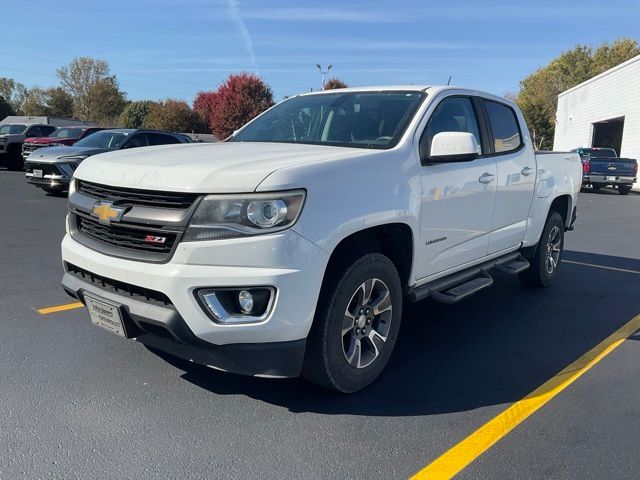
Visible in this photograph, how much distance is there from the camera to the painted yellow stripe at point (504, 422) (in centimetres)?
264

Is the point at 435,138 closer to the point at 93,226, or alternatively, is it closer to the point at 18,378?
the point at 93,226

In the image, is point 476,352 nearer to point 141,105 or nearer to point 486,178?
point 486,178

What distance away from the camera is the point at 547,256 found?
19.9 ft

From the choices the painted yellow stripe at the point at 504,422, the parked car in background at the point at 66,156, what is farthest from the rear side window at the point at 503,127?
the parked car in background at the point at 66,156

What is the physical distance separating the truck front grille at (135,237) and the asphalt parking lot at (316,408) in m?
0.93

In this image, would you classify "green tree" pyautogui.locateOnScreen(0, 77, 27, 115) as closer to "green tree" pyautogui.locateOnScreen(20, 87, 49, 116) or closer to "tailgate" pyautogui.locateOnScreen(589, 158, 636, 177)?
"green tree" pyautogui.locateOnScreen(20, 87, 49, 116)

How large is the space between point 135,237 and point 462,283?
252cm

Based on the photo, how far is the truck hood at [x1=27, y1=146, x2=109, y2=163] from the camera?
1184 cm

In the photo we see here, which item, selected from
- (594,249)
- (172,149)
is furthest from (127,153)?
(594,249)

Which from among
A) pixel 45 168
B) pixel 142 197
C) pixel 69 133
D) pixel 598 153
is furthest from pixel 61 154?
pixel 598 153

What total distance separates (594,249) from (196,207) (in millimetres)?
7800

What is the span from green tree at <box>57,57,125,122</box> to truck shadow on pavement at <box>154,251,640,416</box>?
66564 millimetres

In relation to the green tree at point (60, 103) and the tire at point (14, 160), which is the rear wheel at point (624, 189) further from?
the green tree at point (60, 103)

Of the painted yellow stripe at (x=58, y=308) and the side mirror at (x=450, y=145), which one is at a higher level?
the side mirror at (x=450, y=145)
